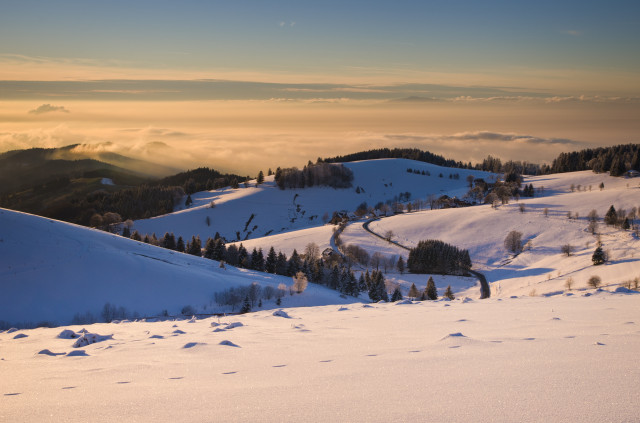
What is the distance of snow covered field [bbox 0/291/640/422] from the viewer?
5.00 metres

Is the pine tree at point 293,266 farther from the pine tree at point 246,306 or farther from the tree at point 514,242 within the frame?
the tree at point 514,242

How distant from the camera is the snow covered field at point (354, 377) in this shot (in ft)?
16.4

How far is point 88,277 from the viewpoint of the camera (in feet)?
187

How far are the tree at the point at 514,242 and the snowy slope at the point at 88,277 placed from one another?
205ft

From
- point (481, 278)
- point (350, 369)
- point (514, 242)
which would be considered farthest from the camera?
point (514, 242)

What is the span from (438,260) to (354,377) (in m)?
99.9

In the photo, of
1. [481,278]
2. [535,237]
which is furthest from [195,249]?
[535,237]

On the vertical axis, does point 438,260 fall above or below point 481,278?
above

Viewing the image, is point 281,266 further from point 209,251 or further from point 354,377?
point 354,377

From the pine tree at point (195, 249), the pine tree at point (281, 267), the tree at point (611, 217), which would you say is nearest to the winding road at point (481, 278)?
the pine tree at point (281, 267)

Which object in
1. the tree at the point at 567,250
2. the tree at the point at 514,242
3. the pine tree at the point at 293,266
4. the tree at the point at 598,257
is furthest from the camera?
the tree at the point at 514,242

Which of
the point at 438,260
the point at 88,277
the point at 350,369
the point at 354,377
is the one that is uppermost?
the point at 354,377

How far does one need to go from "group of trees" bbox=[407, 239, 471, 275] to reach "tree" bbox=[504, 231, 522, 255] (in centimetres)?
1289

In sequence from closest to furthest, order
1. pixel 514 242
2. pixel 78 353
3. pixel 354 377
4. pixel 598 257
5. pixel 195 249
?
pixel 354 377
pixel 78 353
pixel 598 257
pixel 195 249
pixel 514 242
